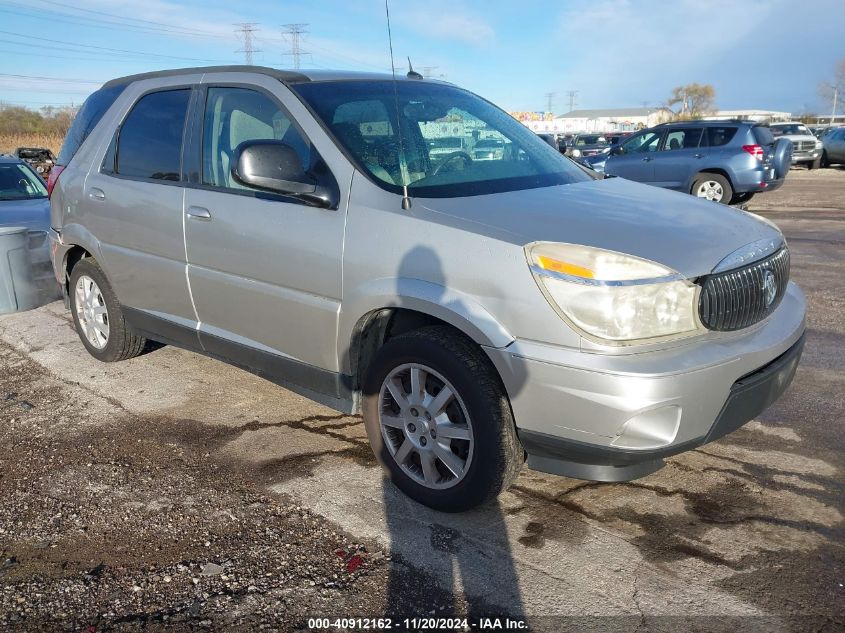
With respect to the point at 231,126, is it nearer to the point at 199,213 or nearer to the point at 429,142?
the point at 199,213

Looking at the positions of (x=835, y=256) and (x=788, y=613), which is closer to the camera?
(x=788, y=613)

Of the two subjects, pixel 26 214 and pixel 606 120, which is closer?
pixel 26 214

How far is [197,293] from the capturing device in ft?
13.9

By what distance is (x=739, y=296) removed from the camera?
2998 mm

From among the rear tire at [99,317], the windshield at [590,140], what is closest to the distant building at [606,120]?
the windshield at [590,140]

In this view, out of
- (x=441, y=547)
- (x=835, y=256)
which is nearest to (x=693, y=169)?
(x=835, y=256)

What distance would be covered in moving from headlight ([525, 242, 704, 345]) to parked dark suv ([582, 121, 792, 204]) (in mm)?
11569

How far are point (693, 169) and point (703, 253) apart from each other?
1230 centimetres

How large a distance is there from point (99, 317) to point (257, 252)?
2251 mm

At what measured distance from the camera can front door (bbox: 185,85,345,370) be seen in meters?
3.52

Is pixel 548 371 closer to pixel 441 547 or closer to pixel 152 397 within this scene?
pixel 441 547

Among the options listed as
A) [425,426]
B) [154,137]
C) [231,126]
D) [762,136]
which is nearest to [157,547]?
[425,426]

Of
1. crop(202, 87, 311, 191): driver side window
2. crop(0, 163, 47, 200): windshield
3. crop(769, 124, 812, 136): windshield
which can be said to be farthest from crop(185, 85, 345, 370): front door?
crop(769, 124, 812, 136): windshield

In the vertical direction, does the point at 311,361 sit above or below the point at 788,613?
above
